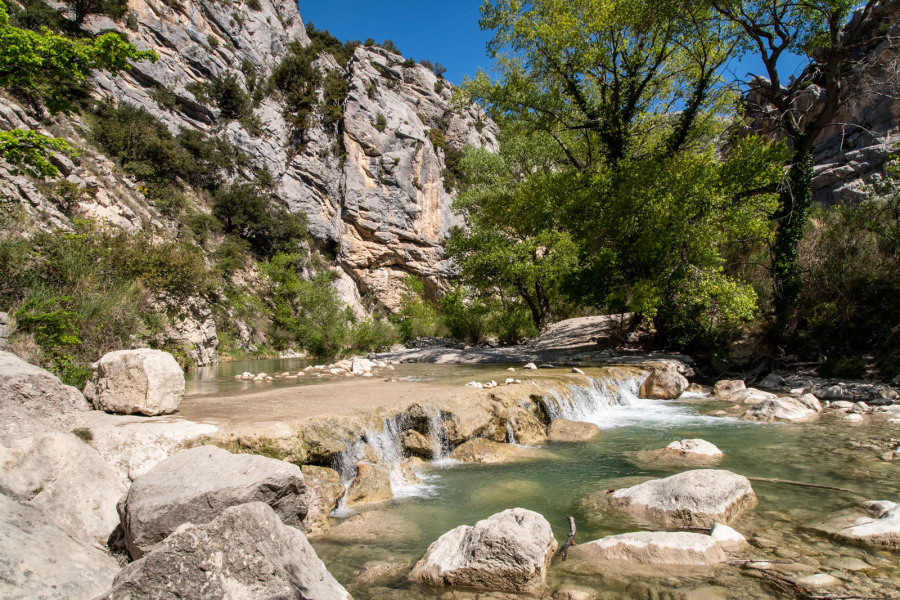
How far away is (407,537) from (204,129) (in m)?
33.1

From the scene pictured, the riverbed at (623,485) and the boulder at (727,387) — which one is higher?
the boulder at (727,387)

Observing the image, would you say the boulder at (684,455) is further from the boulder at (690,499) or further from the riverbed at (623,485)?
the boulder at (690,499)

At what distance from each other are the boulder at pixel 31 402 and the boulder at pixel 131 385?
53 cm

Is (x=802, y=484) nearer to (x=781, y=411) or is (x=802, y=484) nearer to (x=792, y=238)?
(x=781, y=411)

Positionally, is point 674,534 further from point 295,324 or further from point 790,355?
point 295,324

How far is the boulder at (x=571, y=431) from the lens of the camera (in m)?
7.82

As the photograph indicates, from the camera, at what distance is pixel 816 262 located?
1295 cm

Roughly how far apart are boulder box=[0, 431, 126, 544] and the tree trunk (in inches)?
577

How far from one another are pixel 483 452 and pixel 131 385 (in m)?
4.74

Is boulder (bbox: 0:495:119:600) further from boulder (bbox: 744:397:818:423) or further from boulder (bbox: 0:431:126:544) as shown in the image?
boulder (bbox: 744:397:818:423)

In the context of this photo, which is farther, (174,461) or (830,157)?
(830,157)

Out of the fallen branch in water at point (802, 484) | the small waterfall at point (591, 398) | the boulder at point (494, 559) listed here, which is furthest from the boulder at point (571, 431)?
the boulder at point (494, 559)

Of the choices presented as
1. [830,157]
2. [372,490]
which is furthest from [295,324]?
[830,157]

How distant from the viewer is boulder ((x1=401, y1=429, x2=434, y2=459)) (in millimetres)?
6832
